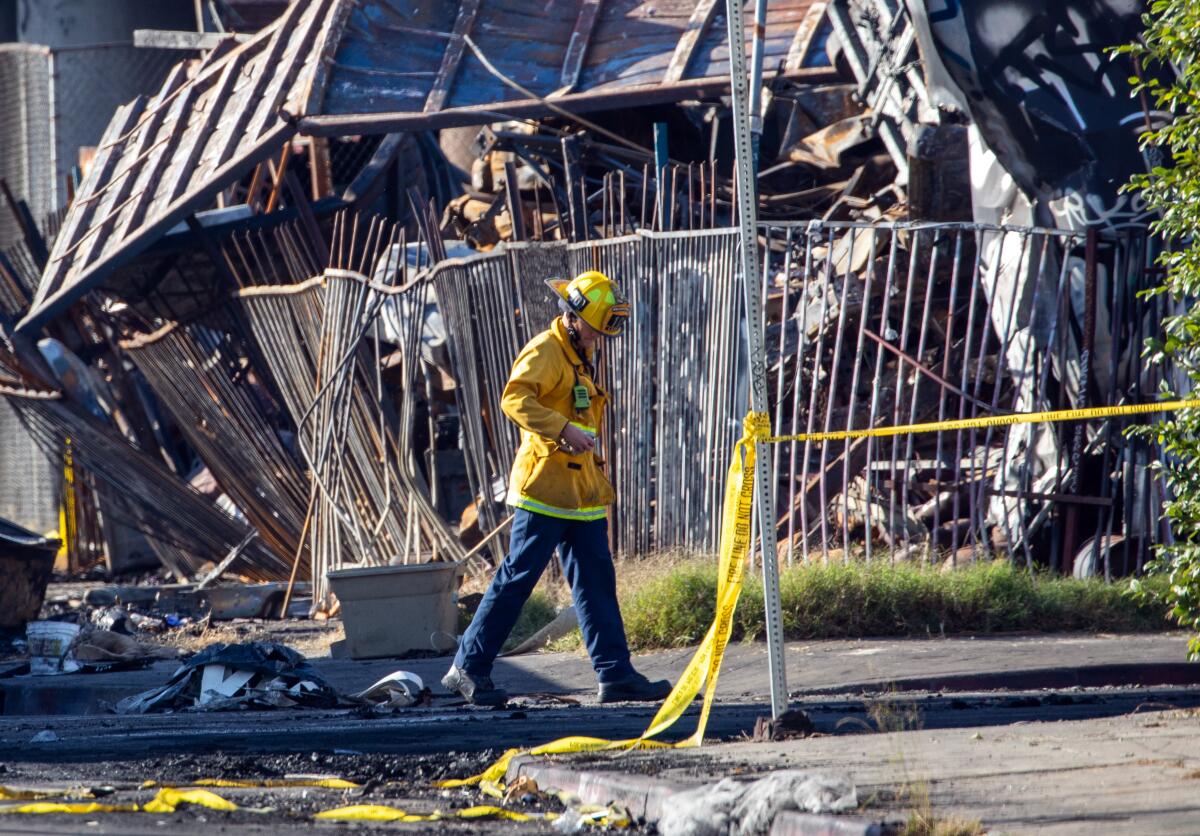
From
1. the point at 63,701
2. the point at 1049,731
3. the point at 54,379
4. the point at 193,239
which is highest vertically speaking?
the point at 193,239

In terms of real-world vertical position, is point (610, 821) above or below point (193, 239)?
below

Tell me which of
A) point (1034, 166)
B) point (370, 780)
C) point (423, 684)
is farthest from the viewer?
point (1034, 166)

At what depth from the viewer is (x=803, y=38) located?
1363 cm

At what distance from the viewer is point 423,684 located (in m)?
8.55

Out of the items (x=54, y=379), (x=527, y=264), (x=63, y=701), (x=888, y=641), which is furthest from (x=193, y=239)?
(x=888, y=641)

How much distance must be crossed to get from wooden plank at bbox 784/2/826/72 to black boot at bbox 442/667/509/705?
745 centimetres

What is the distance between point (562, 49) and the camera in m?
14.6

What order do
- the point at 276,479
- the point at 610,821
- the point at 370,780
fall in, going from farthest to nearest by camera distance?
the point at 276,479 < the point at 370,780 < the point at 610,821

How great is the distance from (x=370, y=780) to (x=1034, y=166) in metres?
6.73

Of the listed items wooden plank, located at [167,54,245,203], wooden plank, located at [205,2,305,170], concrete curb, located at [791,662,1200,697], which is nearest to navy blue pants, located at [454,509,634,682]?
concrete curb, located at [791,662,1200,697]

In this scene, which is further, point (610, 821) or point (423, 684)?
point (423, 684)

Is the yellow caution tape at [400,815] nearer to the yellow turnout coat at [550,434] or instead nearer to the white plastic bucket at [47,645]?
the yellow turnout coat at [550,434]

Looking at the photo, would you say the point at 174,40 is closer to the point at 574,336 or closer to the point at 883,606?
the point at 574,336

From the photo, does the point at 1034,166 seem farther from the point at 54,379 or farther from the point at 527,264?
the point at 54,379
